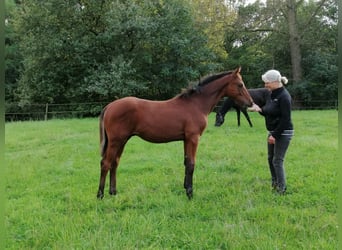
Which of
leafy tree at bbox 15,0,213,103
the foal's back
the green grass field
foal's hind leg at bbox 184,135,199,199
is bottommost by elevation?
the green grass field

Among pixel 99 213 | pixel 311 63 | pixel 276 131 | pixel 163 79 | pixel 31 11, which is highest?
pixel 31 11

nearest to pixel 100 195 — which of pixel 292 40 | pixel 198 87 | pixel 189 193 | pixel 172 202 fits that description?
pixel 172 202

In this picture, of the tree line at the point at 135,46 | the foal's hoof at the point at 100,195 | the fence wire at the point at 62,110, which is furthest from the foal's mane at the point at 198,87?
the fence wire at the point at 62,110

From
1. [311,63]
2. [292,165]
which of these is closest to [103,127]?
[292,165]

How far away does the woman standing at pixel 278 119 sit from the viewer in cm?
453

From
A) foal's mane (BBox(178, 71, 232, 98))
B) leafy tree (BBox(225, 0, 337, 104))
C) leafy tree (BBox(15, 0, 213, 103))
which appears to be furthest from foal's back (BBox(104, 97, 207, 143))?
leafy tree (BBox(225, 0, 337, 104))

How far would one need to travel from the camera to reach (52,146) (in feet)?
29.9

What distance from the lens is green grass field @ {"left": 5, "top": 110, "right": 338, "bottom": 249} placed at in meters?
3.38

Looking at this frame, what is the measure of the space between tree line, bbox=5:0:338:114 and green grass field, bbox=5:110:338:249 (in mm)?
10835

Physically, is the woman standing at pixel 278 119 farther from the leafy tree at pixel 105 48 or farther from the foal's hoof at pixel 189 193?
the leafy tree at pixel 105 48

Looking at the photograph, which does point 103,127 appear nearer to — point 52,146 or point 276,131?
point 276,131

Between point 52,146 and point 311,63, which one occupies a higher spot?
point 311,63

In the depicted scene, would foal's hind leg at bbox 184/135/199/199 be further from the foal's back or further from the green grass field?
the green grass field

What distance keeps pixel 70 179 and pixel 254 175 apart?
318 centimetres
